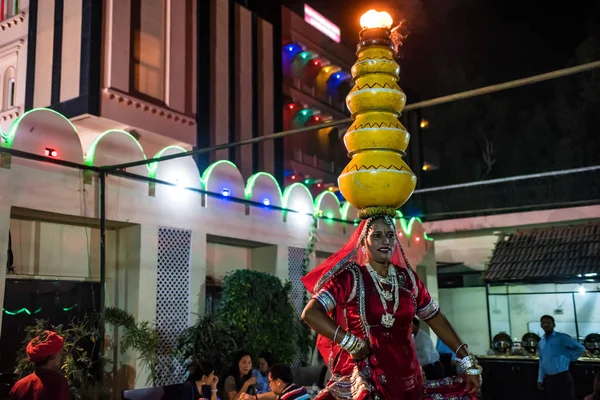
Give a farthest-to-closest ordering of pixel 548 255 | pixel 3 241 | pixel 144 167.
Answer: pixel 548 255 → pixel 144 167 → pixel 3 241

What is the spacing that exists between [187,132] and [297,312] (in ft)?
13.7

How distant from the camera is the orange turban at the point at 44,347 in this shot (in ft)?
15.0

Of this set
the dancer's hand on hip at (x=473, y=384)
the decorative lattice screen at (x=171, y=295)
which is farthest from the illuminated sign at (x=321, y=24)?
the dancer's hand on hip at (x=473, y=384)

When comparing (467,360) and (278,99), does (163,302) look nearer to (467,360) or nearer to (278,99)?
(467,360)

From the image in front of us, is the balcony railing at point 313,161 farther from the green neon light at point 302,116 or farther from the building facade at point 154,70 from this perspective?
the building facade at point 154,70

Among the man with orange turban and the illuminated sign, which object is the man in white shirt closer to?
the man with orange turban

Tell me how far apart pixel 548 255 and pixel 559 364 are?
13.5ft

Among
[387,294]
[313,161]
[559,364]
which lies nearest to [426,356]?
[559,364]

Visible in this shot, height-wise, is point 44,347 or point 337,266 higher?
point 337,266

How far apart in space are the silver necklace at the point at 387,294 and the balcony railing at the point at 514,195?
1166 centimetres

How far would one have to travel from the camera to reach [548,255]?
39.8ft

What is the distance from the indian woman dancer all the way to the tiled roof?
8387 mm

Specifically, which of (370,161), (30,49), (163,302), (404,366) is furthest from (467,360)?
(30,49)

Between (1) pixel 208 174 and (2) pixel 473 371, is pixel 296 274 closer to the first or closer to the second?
(1) pixel 208 174
